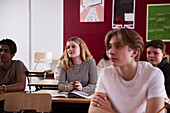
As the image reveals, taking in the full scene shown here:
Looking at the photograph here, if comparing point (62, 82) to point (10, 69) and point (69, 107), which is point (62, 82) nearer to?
point (69, 107)

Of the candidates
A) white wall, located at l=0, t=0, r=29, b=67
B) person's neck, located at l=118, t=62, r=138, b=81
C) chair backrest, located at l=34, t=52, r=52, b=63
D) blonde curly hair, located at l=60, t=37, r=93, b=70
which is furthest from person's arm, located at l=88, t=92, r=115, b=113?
white wall, located at l=0, t=0, r=29, b=67

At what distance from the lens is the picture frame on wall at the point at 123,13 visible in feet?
17.7

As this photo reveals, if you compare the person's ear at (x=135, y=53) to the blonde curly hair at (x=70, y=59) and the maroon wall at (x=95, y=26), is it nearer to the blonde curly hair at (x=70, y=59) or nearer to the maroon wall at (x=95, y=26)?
the blonde curly hair at (x=70, y=59)

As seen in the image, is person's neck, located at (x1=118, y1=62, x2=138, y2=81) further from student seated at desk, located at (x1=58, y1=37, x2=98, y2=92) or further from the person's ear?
student seated at desk, located at (x1=58, y1=37, x2=98, y2=92)

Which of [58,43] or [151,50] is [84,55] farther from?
[58,43]

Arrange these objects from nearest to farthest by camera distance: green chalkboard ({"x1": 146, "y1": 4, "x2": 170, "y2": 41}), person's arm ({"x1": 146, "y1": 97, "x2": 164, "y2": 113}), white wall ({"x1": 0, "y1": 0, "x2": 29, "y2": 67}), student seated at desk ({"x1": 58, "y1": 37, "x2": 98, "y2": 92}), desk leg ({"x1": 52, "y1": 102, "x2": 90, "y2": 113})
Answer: person's arm ({"x1": 146, "y1": 97, "x2": 164, "y2": 113}) → desk leg ({"x1": 52, "y1": 102, "x2": 90, "y2": 113}) → student seated at desk ({"x1": 58, "y1": 37, "x2": 98, "y2": 92}) → green chalkboard ({"x1": 146, "y1": 4, "x2": 170, "y2": 41}) → white wall ({"x1": 0, "y1": 0, "x2": 29, "y2": 67})

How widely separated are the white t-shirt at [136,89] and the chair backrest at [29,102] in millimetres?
621

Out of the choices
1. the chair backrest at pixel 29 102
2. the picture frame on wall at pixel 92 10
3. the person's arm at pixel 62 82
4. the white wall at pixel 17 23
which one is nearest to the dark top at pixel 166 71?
the person's arm at pixel 62 82

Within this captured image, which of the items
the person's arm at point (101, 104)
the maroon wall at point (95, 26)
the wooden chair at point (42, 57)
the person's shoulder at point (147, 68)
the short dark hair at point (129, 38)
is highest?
the maroon wall at point (95, 26)

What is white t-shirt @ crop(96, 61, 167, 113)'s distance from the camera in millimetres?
1614

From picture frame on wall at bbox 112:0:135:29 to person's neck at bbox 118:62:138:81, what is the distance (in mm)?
3893

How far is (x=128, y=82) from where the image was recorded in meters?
1.67

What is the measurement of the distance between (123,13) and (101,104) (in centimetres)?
413

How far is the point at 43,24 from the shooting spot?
6277 mm
